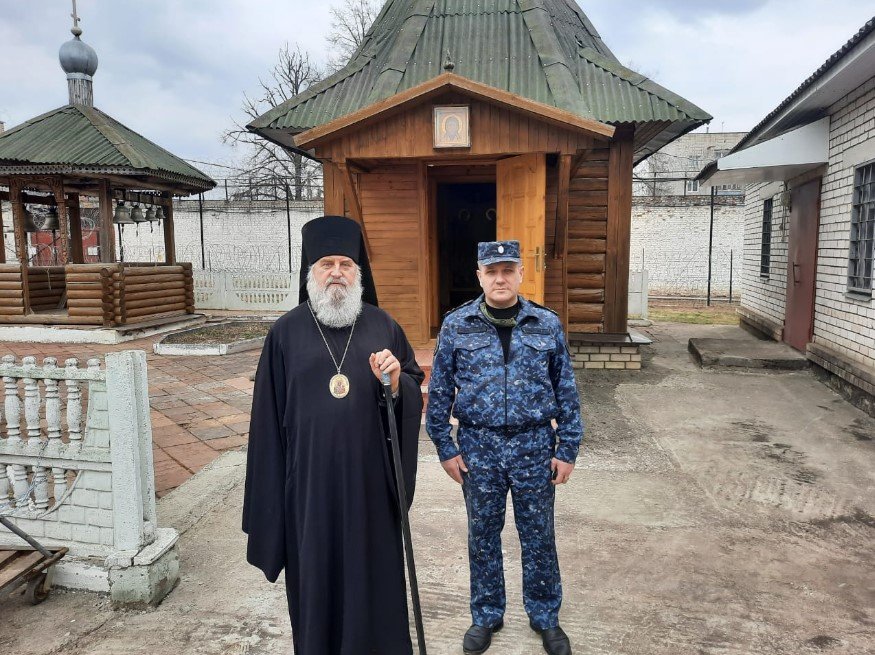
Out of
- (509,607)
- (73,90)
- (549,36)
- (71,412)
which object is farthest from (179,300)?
(509,607)

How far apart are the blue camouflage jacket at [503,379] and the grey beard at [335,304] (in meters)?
0.44

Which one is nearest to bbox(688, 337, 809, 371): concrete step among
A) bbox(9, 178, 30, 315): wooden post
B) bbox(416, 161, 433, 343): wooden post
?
bbox(416, 161, 433, 343): wooden post

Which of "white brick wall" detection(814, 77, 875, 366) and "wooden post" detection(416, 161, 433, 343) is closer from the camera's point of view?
"white brick wall" detection(814, 77, 875, 366)

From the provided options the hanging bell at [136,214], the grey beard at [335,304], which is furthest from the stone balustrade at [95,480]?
the hanging bell at [136,214]

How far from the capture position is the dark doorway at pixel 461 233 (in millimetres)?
9945

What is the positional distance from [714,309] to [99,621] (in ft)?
56.1

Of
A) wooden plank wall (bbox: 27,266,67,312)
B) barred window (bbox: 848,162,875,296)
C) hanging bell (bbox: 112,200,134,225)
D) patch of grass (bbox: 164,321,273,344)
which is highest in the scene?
hanging bell (bbox: 112,200,134,225)

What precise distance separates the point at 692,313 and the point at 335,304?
15.1 m

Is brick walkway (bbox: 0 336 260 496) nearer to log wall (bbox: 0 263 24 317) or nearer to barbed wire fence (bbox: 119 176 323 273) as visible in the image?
log wall (bbox: 0 263 24 317)

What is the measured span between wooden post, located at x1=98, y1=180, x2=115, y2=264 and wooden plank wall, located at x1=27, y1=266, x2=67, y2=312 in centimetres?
195

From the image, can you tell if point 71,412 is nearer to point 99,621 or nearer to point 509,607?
point 99,621

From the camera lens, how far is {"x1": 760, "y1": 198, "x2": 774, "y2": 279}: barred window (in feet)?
37.0

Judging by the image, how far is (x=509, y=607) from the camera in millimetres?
2902

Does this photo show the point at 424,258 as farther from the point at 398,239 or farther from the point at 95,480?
the point at 95,480
